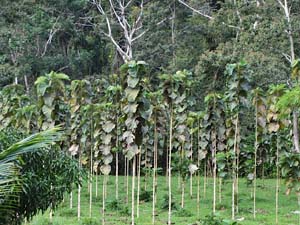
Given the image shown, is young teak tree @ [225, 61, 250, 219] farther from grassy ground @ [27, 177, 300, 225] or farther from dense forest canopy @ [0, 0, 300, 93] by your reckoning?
dense forest canopy @ [0, 0, 300, 93]

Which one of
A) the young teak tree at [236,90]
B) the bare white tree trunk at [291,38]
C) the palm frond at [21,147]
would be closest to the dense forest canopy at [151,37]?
the bare white tree trunk at [291,38]

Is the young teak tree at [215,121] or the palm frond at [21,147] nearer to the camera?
the palm frond at [21,147]

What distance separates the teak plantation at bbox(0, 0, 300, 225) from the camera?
11.6 meters

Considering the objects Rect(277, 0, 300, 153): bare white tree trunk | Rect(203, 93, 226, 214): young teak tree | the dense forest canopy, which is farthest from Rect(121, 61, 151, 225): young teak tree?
the dense forest canopy

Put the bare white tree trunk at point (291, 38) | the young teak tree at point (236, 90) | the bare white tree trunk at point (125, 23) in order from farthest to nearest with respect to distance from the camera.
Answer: the bare white tree trunk at point (125, 23), the bare white tree trunk at point (291, 38), the young teak tree at point (236, 90)

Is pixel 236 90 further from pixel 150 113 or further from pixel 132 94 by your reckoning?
pixel 132 94

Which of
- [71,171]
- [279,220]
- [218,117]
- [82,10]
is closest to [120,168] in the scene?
[82,10]

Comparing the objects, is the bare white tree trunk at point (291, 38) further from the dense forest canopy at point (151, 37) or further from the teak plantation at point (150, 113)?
the dense forest canopy at point (151, 37)

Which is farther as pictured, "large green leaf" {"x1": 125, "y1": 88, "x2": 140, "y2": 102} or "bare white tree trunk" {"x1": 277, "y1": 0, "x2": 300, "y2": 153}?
"bare white tree trunk" {"x1": 277, "y1": 0, "x2": 300, "y2": 153}

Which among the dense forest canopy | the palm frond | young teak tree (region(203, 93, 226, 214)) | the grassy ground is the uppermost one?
the dense forest canopy

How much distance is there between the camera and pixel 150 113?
1834cm

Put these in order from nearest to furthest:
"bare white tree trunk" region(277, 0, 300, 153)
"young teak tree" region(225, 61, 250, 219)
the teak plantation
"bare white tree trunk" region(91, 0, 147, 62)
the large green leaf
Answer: the teak plantation < the large green leaf < "young teak tree" region(225, 61, 250, 219) < "bare white tree trunk" region(277, 0, 300, 153) < "bare white tree trunk" region(91, 0, 147, 62)

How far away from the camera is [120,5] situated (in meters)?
37.9

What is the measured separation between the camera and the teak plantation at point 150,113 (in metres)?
11.6
